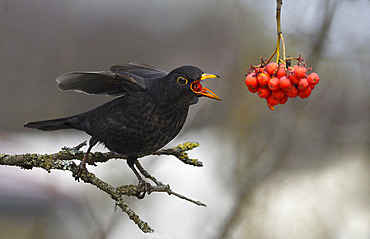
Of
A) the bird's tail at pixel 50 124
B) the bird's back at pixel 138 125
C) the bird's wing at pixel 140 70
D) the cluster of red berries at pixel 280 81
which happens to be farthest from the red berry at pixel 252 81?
the bird's tail at pixel 50 124

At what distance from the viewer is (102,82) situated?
1.07 meters

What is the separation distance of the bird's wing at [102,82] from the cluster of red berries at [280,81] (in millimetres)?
312

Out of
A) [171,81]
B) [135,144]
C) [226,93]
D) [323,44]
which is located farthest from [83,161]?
[323,44]

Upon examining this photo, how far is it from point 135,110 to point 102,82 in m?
0.11

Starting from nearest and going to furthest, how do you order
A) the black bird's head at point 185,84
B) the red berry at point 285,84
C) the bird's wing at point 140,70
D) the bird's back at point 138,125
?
the red berry at point 285,84, the black bird's head at point 185,84, the bird's back at point 138,125, the bird's wing at point 140,70

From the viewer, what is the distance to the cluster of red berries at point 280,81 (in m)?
0.87

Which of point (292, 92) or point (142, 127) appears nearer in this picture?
point (292, 92)

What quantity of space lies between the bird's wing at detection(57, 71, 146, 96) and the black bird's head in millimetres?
79

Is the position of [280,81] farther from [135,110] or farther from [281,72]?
[135,110]

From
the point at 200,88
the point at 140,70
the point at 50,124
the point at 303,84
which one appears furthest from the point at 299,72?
the point at 50,124

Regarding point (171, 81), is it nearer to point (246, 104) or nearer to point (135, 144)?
point (135, 144)

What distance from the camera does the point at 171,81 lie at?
105 cm

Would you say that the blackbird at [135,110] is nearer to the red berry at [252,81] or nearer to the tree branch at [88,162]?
the tree branch at [88,162]

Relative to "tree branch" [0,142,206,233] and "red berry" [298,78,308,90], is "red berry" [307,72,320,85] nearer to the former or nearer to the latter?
"red berry" [298,78,308,90]
